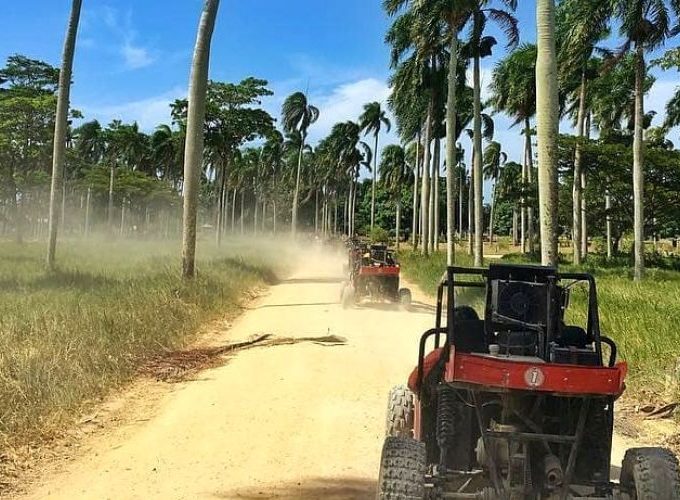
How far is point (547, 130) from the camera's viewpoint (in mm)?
12242

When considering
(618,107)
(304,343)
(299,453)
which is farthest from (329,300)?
(618,107)

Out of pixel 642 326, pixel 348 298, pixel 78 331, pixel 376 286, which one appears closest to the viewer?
pixel 78 331

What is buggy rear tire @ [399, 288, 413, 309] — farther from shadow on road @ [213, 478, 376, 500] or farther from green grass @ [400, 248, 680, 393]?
shadow on road @ [213, 478, 376, 500]

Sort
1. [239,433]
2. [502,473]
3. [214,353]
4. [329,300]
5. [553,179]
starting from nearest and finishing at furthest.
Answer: [502,473], [239,433], [214,353], [553,179], [329,300]

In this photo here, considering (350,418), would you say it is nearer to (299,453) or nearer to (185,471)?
(299,453)

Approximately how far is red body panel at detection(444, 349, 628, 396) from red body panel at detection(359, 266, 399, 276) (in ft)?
48.1

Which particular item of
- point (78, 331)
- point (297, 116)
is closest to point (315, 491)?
point (78, 331)

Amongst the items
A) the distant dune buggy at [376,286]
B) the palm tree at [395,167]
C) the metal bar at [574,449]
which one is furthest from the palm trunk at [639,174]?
the palm tree at [395,167]

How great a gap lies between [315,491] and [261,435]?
1612mm

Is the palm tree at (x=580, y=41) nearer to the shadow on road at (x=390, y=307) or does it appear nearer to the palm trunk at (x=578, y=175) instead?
the palm trunk at (x=578, y=175)

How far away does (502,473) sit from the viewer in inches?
162

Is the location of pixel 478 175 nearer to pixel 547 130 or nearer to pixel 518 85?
pixel 518 85

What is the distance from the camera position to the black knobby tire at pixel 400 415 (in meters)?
5.39

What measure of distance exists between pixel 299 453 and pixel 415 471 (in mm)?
2807
